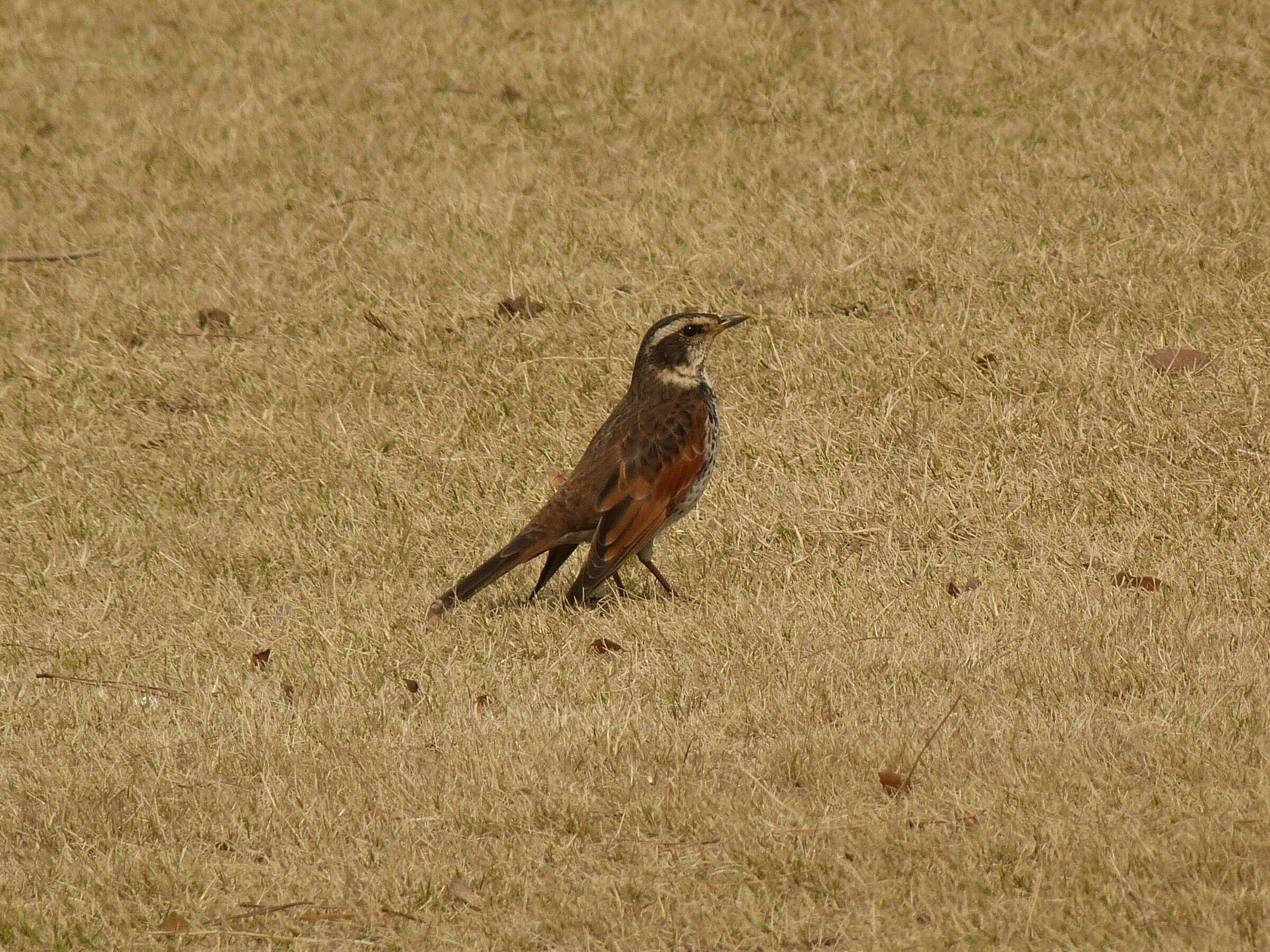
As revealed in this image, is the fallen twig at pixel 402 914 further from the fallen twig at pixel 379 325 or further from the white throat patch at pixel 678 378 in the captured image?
the fallen twig at pixel 379 325

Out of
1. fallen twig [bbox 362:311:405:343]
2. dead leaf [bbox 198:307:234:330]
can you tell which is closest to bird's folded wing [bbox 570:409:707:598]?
fallen twig [bbox 362:311:405:343]

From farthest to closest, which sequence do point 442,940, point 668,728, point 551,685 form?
point 551,685
point 668,728
point 442,940

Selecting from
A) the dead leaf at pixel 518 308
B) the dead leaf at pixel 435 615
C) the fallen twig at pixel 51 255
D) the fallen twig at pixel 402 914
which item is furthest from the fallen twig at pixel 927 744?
the fallen twig at pixel 51 255

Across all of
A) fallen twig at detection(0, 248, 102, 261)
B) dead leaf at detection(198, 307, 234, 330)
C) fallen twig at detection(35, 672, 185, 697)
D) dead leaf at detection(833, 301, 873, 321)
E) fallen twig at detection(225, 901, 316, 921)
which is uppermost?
fallen twig at detection(225, 901, 316, 921)

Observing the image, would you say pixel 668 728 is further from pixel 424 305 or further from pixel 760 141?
pixel 760 141

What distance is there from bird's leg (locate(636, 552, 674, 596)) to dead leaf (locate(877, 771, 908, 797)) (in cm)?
244

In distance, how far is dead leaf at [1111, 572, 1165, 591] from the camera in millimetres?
6973

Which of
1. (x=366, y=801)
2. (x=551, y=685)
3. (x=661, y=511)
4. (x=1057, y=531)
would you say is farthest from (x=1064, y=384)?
(x=366, y=801)

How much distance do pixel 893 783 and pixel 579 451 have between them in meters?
4.62

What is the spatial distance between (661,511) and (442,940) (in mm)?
3261

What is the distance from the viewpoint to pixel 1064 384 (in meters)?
9.47

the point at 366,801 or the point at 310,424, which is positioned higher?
the point at 366,801

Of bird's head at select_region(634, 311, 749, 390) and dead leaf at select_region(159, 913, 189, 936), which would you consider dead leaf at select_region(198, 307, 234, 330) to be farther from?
dead leaf at select_region(159, 913, 189, 936)

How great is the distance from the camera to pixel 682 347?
810 centimetres
